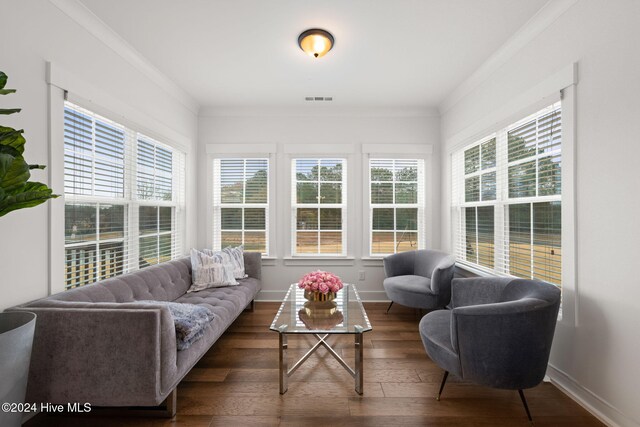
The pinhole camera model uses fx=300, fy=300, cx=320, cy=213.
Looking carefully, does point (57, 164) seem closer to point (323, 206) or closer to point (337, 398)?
point (337, 398)

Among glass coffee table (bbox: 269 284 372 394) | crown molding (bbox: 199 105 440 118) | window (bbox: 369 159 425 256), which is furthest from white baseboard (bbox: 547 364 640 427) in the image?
crown molding (bbox: 199 105 440 118)

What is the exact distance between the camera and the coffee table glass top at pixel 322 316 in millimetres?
2012

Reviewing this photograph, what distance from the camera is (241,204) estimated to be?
417 centimetres

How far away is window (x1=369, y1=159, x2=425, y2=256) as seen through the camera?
419 centimetres

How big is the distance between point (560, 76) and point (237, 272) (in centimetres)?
349

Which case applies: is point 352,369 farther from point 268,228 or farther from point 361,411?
point 268,228

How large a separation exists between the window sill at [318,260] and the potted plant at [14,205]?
9.42 ft

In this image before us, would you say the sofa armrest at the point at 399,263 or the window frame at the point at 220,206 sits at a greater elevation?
the window frame at the point at 220,206

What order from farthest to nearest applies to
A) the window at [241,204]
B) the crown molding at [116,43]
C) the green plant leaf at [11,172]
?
the window at [241,204], the crown molding at [116,43], the green plant leaf at [11,172]

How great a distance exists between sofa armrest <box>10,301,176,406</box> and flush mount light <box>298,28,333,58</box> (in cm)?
223

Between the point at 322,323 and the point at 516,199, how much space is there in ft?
6.59

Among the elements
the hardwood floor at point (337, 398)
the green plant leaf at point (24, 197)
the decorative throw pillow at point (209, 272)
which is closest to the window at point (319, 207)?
the decorative throw pillow at point (209, 272)

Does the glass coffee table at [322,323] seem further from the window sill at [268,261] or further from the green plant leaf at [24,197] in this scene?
the window sill at [268,261]

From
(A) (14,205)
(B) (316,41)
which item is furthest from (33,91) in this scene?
(B) (316,41)
